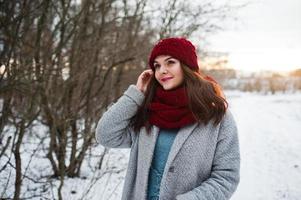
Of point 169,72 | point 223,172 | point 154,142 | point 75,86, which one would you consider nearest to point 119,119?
point 154,142

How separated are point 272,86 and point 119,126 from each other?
5278 cm

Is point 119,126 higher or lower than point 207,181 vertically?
higher

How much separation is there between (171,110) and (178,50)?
1.24ft

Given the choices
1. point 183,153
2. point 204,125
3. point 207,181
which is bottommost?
point 207,181

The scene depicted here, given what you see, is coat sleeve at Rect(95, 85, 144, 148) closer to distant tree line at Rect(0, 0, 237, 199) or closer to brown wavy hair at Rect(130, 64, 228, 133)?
brown wavy hair at Rect(130, 64, 228, 133)

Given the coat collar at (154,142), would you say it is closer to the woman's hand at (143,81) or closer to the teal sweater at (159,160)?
the teal sweater at (159,160)

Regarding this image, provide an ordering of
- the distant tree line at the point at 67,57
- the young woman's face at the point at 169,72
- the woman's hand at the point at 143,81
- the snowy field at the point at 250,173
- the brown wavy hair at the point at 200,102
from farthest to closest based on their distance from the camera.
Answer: the snowy field at the point at 250,173 < the distant tree line at the point at 67,57 < the woman's hand at the point at 143,81 < the young woman's face at the point at 169,72 < the brown wavy hair at the point at 200,102

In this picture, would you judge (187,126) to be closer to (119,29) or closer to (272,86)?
(119,29)

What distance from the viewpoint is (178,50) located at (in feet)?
7.25

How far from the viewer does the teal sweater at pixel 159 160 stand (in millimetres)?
2189

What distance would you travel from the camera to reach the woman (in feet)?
6.80

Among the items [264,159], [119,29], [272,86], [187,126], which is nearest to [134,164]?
[187,126]

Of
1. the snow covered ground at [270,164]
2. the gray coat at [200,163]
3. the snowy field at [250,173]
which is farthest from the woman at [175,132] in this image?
the snow covered ground at [270,164]

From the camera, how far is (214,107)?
212 cm
